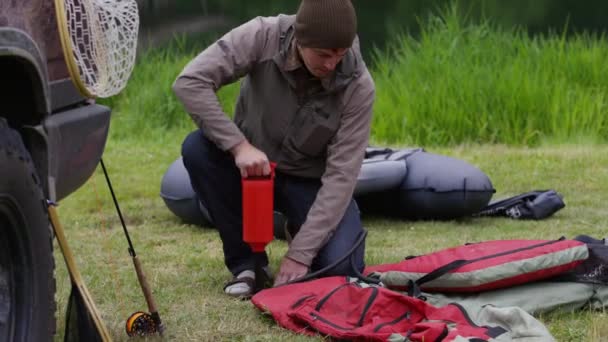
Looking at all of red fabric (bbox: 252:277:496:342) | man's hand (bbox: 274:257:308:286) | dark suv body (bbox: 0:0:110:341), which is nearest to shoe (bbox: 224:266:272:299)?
man's hand (bbox: 274:257:308:286)

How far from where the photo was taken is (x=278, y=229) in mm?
4738

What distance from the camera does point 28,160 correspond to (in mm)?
2385

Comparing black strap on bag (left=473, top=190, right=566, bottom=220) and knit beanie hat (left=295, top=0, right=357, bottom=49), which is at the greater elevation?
knit beanie hat (left=295, top=0, right=357, bottom=49)

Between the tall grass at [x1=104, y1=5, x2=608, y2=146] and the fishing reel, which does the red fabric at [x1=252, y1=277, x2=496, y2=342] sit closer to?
the fishing reel

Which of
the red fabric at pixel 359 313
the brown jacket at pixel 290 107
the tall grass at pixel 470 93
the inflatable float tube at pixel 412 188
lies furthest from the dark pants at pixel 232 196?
the tall grass at pixel 470 93

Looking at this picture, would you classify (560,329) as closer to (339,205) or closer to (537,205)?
(339,205)

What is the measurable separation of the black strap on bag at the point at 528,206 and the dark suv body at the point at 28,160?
9.83 ft

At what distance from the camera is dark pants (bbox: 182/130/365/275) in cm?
386

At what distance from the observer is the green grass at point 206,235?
135 inches

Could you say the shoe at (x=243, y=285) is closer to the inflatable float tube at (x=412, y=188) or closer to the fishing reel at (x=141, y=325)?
the fishing reel at (x=141, y=325)

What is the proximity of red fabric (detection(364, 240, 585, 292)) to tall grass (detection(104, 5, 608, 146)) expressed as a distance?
3965 millimetres

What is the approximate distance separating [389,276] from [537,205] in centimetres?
177

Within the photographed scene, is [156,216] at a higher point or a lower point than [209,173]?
lower

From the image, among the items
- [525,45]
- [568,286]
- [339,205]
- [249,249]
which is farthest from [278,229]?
[525,45]
